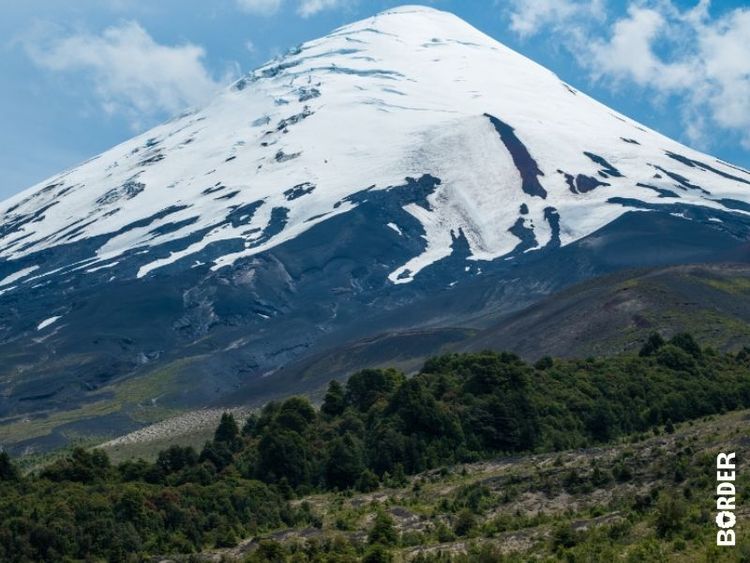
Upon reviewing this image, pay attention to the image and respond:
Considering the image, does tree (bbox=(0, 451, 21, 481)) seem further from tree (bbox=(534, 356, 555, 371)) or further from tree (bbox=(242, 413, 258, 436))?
tree (bbox=(534, 356, 555, 371))

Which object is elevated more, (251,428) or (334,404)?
(334,404)

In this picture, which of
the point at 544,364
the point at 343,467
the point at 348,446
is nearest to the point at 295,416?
the point at 348,446

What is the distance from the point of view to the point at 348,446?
60.8 meters

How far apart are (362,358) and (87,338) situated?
51.7m

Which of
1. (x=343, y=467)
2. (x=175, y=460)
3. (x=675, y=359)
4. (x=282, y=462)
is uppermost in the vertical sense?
(x=175, y=460)

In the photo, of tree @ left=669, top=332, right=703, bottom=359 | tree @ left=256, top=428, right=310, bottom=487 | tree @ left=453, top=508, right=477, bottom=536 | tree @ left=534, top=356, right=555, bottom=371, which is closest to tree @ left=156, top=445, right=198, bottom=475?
tree @ left=256, top=428, right=310, bottom=487

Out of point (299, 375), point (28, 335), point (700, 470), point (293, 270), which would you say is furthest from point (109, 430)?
point (700, 470)

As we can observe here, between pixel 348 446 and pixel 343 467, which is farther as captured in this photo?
pixel 348 446

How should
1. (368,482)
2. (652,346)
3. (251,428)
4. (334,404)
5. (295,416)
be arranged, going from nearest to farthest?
(368,482), (295,416), (334,404), (251,428), (652,346)

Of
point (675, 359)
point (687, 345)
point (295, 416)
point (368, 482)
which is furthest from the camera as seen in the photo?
point (687, 345)

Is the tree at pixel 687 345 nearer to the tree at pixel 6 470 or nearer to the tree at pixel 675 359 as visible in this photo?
the tree at pixel 675 359

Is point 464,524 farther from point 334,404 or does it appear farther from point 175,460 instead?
Answer: point 334,404

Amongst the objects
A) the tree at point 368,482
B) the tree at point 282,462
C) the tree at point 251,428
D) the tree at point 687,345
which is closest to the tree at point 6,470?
the tree at point 282,462

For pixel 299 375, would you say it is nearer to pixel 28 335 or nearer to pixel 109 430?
pixel 109 430
